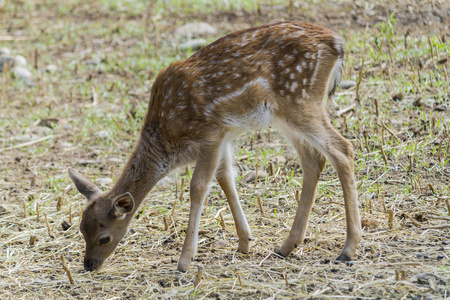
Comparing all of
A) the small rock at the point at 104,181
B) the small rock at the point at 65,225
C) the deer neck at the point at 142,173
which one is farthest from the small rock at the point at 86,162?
the deer neck at the point at 142,173

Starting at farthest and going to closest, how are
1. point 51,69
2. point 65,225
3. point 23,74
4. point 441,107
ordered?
1. point 51,69
2. point 23,74
3. point 441,107
4. point 65,225

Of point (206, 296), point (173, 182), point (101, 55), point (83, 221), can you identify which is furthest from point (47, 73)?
point (206, 296)

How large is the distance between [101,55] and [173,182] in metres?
4.90

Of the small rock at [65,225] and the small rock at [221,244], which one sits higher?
the small rock at [221,244]

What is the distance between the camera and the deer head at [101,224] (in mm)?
5074

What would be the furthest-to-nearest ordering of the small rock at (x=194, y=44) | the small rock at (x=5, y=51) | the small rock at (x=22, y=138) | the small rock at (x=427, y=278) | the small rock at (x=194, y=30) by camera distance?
the small rock at (x=5, y=51)
the small rock at (x=194, y=30)
the small rock at (x=194, y=44)
the small rock at (x=22, y=138)
the small rock at (x=427, y=278)

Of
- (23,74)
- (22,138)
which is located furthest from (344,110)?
(23,74)

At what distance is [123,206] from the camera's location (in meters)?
5.08

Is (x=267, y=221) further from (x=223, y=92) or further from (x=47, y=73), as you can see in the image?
(x=47, y=73)

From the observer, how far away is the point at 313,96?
5102mm

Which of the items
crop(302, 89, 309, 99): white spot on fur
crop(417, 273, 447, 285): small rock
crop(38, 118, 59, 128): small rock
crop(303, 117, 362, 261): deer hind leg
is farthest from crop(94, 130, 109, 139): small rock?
crop(417, 273, 447, 285): small rock

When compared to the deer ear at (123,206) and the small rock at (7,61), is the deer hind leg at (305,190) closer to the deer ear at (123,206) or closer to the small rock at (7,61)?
the deer ear at (123,206)

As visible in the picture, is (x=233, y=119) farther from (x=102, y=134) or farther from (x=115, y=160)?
(x=102, y=134)

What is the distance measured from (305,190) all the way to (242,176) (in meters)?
1.55
